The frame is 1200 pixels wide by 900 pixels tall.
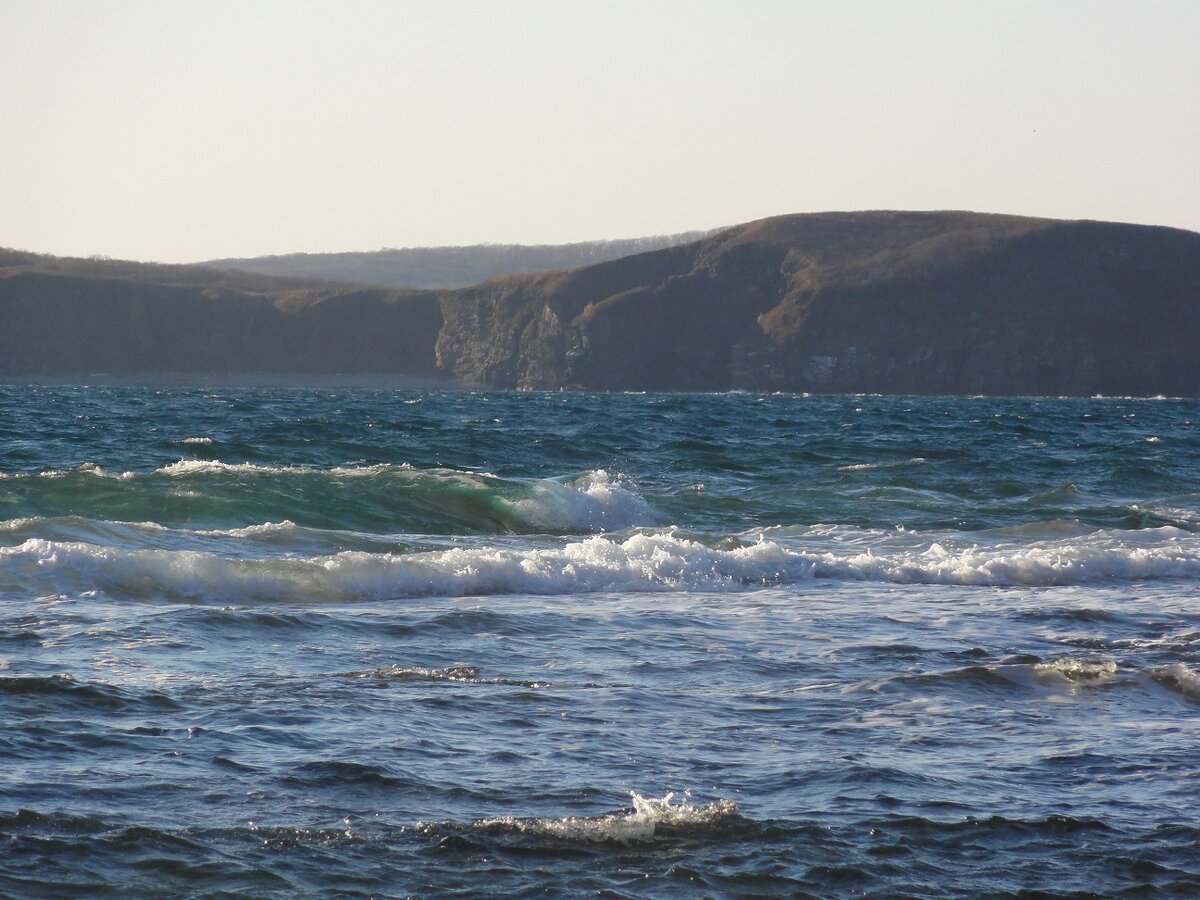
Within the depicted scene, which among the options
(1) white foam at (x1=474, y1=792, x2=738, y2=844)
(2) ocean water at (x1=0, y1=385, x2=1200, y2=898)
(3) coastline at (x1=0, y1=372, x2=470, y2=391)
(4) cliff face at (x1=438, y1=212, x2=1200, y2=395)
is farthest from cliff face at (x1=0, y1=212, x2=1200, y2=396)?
(1) white foam at (x1=474, y1=792, x2=738, y2=844)

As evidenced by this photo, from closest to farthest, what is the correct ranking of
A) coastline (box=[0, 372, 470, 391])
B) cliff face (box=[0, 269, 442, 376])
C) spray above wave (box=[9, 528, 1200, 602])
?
spray above wave (box=[9, 528, 1200, 602]) < coastline (box=[0, 372, 470, 391]) < cliff face (box=[0, 269, 442, 376])

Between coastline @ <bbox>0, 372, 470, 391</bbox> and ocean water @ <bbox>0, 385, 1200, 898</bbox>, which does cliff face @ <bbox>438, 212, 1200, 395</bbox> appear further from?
ocean water @ <bbox>0, 385, 1200, 898</bbox>

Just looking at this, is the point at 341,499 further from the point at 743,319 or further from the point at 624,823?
the point at 743,319

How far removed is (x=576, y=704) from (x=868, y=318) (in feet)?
476

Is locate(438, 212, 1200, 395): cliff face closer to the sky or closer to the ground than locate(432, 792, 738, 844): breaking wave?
closer to the sky

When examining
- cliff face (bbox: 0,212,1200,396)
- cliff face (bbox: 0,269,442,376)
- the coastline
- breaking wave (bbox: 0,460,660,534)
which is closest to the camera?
breaking wave (bbox: 0,460,660,534)

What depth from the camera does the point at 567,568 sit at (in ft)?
41.3

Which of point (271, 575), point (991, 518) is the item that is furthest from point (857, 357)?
point (271, 575)

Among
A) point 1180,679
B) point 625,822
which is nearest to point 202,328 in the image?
point 1180,679

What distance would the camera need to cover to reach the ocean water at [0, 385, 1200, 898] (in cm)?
503

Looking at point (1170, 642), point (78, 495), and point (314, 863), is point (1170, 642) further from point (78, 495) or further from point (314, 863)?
point (78, 495)

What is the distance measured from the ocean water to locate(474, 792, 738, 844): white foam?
0.06ft

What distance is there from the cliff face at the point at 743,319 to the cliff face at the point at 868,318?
206 millimetres

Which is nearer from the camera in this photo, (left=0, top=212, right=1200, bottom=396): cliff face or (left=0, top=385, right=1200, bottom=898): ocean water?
(left=0, top=385, right=1200, bottom=898): ocean water
